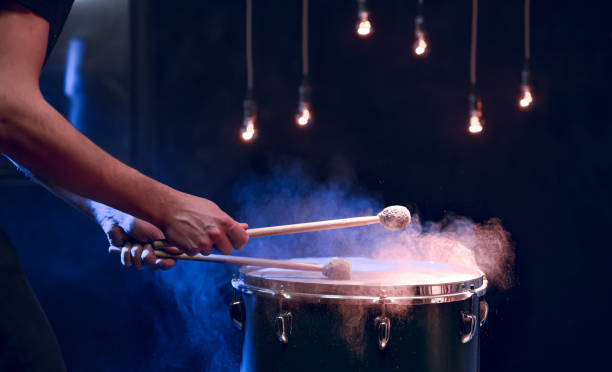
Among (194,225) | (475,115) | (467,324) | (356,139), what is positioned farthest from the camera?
(356,139)

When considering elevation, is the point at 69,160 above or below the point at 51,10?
below

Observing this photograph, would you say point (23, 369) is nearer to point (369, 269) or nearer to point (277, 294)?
point (277, 294)

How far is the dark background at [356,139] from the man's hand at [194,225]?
5.68 ft

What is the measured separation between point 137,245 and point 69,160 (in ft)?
1.83

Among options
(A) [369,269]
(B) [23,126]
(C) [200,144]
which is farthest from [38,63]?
(C) [200,144]

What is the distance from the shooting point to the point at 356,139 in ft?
9.66

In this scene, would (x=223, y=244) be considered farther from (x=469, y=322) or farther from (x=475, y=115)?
(x=475, y=115)

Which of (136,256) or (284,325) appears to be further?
(284,325)

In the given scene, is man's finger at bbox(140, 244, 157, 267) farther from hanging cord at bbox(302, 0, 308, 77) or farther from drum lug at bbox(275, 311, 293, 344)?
hanging cord at bbox(302, 0, 308, 77)

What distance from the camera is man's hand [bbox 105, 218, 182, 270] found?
1.47 metres

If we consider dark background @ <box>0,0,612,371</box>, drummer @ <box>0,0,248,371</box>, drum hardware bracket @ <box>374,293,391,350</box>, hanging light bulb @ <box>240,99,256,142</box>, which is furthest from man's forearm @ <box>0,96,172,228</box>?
dark background @ <box>0,0,612,371</box>

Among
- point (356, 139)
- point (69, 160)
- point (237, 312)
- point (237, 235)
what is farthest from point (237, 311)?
point (356, 139)

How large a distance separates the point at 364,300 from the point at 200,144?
183 centimetres

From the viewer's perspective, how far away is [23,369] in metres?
0.91
